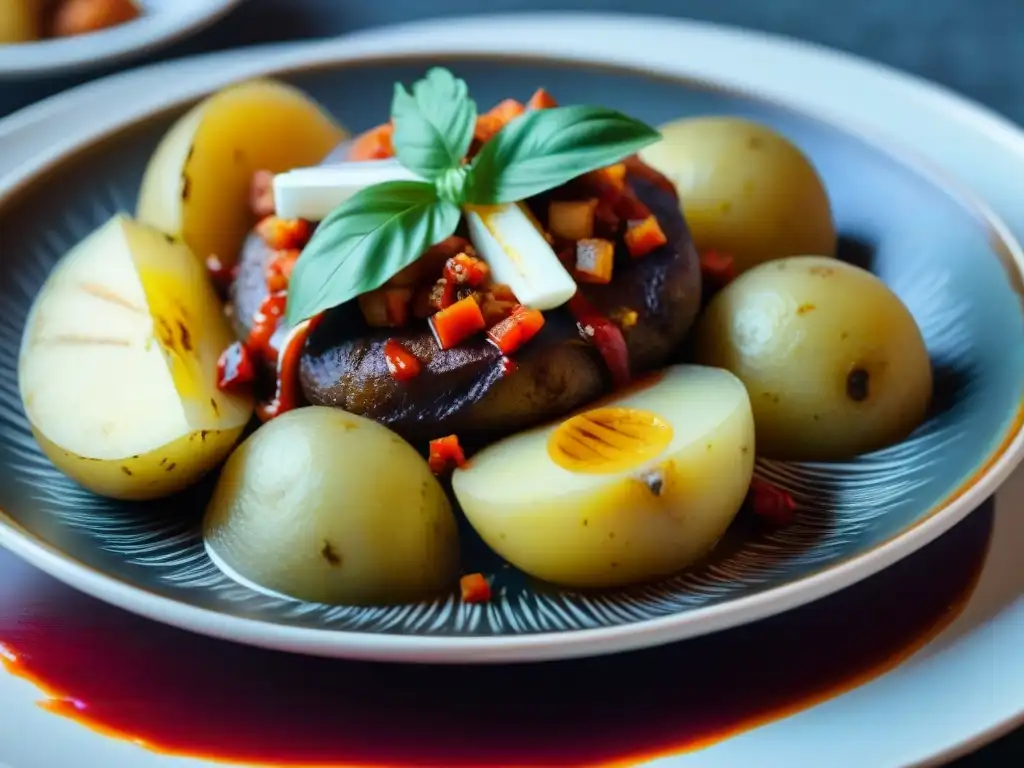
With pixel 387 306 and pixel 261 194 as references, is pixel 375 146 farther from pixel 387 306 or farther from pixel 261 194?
pixel 387 306

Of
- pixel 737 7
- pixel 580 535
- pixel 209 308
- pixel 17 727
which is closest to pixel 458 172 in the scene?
pixel 209 308

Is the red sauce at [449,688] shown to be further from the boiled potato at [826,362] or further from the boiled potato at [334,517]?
the boiled potato at [826,362]

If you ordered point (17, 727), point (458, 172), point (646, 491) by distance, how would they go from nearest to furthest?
point (17, 727) < point (646, 491) < point (458, 172)

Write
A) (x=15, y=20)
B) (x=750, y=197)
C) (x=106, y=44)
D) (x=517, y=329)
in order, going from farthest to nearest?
(x=15, y=20) → (x=106, y=44) → (x=750, y=197) → (x=517, y=329)

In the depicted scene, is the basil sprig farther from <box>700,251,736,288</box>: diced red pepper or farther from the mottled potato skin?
<box>700,251,736,288</box>: diced red pepper

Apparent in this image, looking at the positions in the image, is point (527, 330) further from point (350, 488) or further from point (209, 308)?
point (209, 308)

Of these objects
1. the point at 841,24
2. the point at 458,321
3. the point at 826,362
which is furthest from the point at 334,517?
the point at 841,24

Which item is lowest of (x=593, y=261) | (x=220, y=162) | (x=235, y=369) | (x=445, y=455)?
(x=445, y=455)

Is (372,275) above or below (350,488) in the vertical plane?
above
